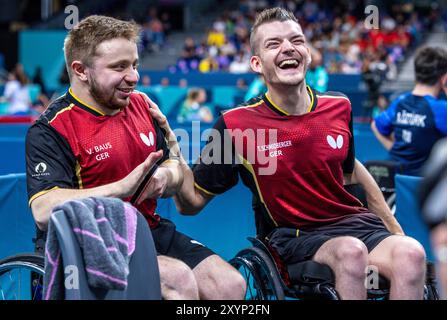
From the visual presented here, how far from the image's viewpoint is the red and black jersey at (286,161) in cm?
360

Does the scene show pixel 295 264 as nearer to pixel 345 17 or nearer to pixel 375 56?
pixel 375 56

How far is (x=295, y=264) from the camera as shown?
3492mm

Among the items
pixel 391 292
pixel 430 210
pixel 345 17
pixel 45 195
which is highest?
pixel 345 17

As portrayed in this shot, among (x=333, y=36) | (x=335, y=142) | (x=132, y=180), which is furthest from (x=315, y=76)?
(x=333, y=36)

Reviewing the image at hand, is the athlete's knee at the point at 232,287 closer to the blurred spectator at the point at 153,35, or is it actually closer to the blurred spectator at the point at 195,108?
the blurred spectator at the point at 195,108

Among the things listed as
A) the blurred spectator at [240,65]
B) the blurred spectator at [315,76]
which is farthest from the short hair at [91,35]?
the blurred spectator at [240,65]

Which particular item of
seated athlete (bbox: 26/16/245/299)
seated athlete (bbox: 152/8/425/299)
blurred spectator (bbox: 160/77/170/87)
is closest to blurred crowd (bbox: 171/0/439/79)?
blurred spectator (bbox: 160/77/170/87)

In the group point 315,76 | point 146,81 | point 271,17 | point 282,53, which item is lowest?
point 146,81

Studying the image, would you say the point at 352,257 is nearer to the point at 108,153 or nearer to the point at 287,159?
the point at 287,159

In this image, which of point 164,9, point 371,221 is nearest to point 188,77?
point 164,9

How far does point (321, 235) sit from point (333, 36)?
1742cm

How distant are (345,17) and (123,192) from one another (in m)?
19.5

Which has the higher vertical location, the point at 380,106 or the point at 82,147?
the point at 82,147

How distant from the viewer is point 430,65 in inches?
220
